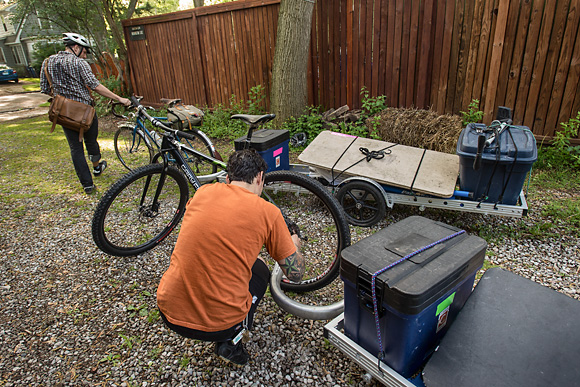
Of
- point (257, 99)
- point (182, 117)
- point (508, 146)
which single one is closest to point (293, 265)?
point (508, 146)

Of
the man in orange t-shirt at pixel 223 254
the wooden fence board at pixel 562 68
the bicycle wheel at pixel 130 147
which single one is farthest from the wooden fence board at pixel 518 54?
the bicycle wheel at pixel 130 147

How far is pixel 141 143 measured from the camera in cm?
551

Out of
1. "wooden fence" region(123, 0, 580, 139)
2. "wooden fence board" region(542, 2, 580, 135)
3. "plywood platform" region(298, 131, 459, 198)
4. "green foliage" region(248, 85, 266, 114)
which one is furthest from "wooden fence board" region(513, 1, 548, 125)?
"green foliage" region(248, 85, 266, 114)

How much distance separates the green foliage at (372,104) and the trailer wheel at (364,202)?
8.51 ft

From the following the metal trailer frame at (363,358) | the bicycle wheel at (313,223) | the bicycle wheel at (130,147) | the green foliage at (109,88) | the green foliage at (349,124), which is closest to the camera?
the metal trailer frame at (363,358)

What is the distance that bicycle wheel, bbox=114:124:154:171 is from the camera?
16.0ft

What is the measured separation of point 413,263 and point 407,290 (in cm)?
25

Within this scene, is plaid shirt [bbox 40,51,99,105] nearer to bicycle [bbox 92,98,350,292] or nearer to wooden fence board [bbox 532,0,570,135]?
bicycle [bbox 92,98,350,292]

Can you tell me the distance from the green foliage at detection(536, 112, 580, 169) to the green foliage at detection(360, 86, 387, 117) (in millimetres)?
2291

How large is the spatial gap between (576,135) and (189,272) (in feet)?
17.3

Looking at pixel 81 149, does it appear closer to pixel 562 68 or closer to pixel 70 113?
pixel 70 113

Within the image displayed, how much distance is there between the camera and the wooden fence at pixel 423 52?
4.63m

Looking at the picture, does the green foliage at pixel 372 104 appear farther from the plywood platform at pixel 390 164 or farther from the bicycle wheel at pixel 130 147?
the bicycle wheel at pixel 130 147

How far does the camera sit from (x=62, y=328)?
2482 millimetres
